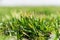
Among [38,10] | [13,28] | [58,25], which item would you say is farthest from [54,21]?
[38,10]

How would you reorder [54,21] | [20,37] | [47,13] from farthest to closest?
[47,13] < [54,21] < [20,37]

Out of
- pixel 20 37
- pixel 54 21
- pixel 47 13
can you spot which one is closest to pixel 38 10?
pixel 47 13

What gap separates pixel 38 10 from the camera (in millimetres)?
6391

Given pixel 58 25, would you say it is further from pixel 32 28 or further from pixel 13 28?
pixel 13 28

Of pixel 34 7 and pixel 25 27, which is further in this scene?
pixel 34 7

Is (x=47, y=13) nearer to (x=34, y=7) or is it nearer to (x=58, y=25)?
(x=34, y=7)

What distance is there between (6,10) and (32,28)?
1.72m

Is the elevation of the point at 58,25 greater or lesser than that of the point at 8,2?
lesser

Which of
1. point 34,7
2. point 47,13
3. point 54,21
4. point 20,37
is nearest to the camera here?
point 20,37

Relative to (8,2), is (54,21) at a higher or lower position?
lower

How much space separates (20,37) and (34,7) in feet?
6.66

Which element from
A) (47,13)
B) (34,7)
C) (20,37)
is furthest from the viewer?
(34,7)

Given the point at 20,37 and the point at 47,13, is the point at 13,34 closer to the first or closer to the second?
the point at 20,37

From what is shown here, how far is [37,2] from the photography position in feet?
23.5
